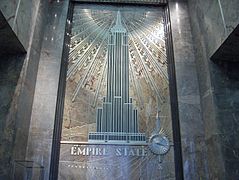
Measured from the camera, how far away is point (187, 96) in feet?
14.0

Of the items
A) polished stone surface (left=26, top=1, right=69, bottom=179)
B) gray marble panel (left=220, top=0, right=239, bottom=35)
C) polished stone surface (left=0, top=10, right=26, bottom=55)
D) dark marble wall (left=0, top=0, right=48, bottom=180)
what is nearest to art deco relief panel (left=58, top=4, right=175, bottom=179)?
polished stone surface (left=26, top=1, right=69, bottom=179)

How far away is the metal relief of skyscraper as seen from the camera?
4.07 m

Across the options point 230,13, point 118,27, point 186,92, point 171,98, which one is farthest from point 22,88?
point 230,13

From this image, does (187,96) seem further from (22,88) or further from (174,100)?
(22,88)

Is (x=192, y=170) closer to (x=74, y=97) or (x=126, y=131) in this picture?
(x=126, y=131)

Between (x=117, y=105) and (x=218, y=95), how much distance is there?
158 cm

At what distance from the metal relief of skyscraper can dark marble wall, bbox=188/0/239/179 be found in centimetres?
106

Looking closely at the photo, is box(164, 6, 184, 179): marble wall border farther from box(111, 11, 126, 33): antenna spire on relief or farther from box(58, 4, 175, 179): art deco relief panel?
box(111, 11, 126, 33): antenna spire on relief

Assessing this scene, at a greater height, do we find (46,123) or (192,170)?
(46,123)

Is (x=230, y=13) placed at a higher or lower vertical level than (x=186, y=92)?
higher

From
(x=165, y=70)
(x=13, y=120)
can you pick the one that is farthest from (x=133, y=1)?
(x=13, y=120)

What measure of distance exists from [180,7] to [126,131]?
2.69 metres

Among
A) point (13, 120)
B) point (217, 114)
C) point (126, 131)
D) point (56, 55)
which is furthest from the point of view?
point (56, 55)

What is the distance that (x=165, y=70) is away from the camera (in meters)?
4.59
